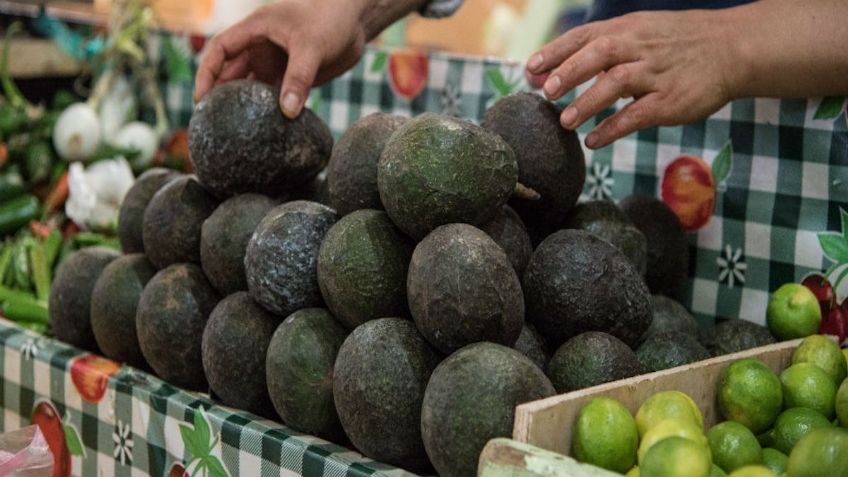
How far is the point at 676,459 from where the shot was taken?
105 centimetres

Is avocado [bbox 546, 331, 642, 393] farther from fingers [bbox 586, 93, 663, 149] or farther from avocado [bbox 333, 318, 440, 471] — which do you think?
fingers [bbox 586, 93, 663, 149]

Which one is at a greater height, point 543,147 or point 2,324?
point 543,147

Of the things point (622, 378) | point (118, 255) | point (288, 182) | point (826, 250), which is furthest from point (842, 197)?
point (118, 255)

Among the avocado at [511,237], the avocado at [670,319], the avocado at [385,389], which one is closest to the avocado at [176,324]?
the avocado at [385,389]

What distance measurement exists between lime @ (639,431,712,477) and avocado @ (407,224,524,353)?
30cm

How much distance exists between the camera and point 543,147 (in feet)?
5.08

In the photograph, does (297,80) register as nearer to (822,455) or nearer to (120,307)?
(120,307)

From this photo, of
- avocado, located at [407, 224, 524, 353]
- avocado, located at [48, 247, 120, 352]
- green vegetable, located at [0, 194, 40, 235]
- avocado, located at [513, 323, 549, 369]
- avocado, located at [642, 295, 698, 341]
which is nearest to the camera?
avocado, located at [407, 224, 524, 353]

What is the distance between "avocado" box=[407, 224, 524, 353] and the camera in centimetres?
130

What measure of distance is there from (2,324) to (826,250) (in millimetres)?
1553

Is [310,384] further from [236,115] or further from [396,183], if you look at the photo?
[236,115]

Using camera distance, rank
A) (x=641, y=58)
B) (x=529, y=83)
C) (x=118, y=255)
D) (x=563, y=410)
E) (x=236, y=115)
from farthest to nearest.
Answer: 1. (x=529, y=83)
2. (x=118, y=255)
3. (x=236, y=115)
4. (x=641, y=58)
5. (x=563, y=410)

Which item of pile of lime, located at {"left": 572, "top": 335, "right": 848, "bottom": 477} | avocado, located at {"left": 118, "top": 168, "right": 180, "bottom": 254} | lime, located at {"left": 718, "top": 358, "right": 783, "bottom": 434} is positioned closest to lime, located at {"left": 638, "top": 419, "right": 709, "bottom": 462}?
pile of lime, located at {"left": 572, "top": 335, "right": 848, "bottom": 477}

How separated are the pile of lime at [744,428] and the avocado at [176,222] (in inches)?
31.7
